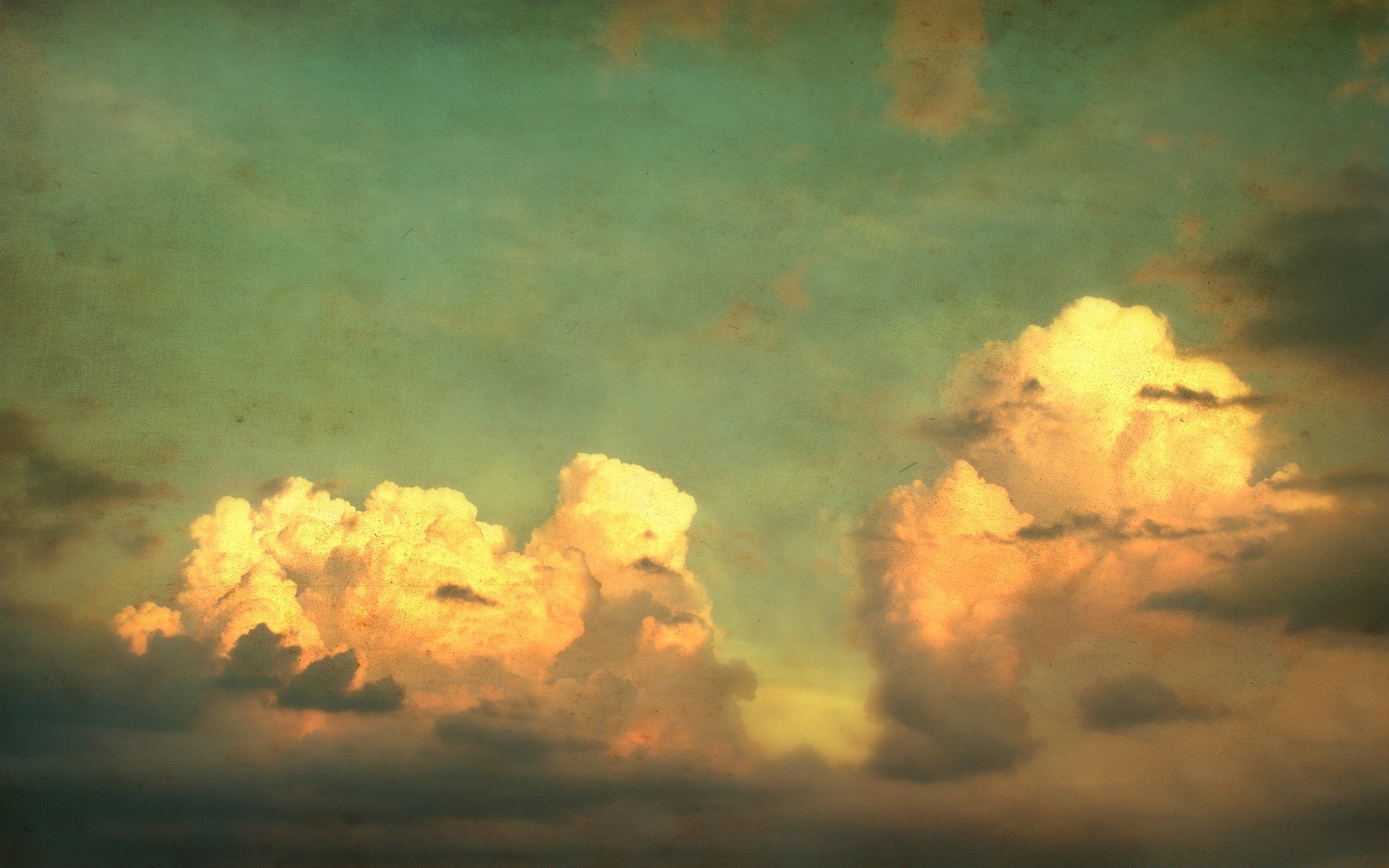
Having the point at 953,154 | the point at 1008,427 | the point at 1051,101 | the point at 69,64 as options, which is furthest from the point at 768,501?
the point at 69,64

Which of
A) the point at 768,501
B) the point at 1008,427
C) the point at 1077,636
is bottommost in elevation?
the point at 1077,636

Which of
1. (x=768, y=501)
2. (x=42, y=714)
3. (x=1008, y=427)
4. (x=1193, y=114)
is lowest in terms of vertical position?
(x=42, y=714)

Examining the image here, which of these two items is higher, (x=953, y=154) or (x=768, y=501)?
(x=953, y=154)

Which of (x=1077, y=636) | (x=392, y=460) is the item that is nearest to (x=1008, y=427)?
(x=1077, y=636)

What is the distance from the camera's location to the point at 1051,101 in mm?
7340

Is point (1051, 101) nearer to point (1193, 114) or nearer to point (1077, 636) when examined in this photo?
point (1193, 114)

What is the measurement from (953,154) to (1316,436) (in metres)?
2.75

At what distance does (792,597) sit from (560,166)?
2.95 metres

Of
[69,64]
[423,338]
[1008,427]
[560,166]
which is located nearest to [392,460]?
[423,338]

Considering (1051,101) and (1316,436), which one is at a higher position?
(1051,101)

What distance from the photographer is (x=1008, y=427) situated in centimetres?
711

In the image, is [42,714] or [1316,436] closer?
[42,714]

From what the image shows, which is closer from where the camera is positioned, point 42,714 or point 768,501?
point 42,714

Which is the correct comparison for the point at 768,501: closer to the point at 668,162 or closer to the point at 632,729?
the point at 632,729
